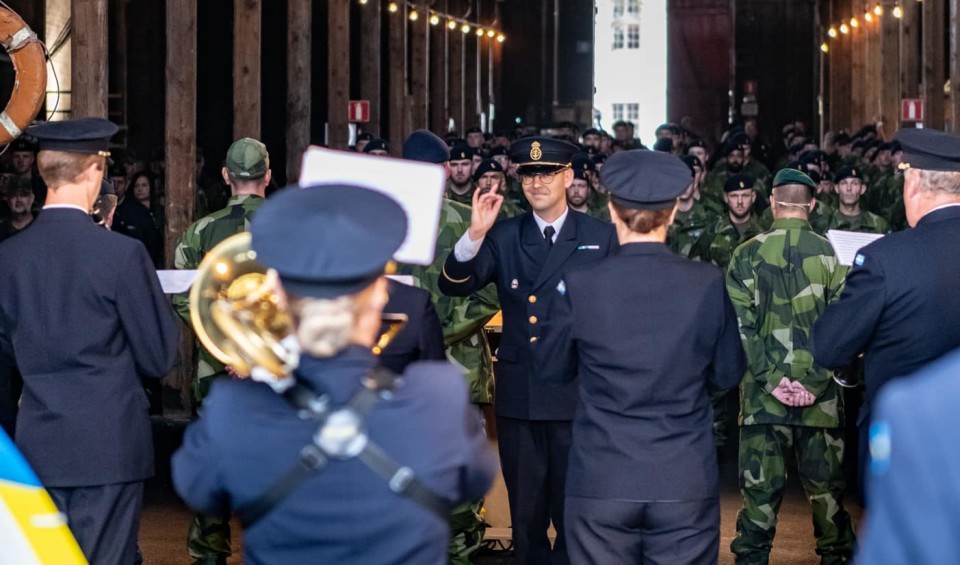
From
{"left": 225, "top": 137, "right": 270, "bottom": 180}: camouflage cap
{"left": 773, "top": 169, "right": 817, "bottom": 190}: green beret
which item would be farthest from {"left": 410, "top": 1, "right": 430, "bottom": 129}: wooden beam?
{"left": 225, "top": 137, "right": 270, "bottom": 180}: camouflage cap

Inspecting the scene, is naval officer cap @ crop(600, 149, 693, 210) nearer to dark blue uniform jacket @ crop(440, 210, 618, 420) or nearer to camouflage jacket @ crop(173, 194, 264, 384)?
dark blue uniform jacket @ crop(440, 210, 618, 420)

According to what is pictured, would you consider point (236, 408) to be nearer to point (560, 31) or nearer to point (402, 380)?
point (402, 380)

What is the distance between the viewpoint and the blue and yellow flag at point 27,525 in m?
3.51

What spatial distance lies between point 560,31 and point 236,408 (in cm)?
3609

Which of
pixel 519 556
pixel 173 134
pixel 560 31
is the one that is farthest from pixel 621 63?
pixel 519 556

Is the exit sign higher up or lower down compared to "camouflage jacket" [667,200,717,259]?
higher up

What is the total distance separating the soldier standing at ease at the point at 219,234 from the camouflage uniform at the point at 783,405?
2.21 meters

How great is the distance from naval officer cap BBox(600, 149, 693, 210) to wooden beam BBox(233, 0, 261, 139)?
8.50 meters

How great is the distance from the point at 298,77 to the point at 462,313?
848 centimetres

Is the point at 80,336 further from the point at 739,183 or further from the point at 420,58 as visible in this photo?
the point at 420,58

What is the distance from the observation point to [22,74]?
342 inches

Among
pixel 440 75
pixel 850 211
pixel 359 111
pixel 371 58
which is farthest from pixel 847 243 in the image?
pixel 440 75

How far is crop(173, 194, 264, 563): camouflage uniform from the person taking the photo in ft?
22.1

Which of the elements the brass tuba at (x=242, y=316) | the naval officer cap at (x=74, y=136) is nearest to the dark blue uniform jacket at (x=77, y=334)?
the naval officer cap at (x=74, y=136)
